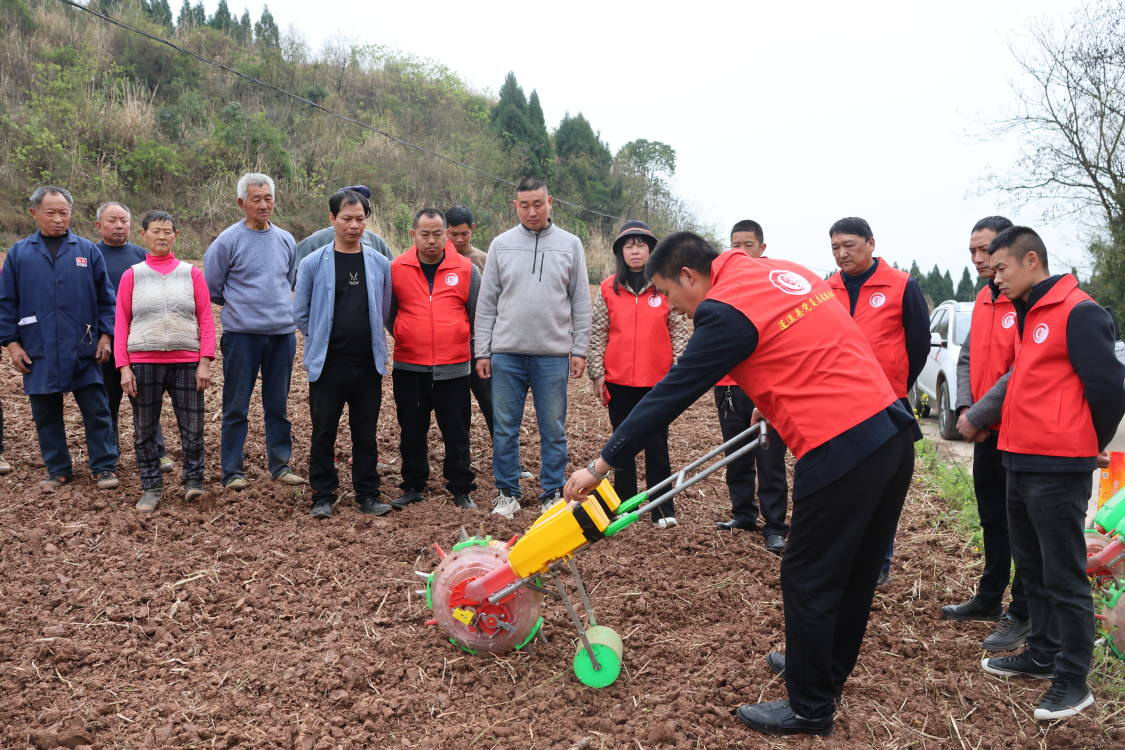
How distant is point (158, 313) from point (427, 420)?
182 cm

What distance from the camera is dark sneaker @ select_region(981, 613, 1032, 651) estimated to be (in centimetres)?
393

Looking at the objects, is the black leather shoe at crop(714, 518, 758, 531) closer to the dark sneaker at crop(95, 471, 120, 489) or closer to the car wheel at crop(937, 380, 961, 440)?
the dark sneaker at crop(95, 471, 120, 489)

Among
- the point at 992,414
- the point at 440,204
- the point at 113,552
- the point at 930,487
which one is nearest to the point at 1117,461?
the point at 930,487

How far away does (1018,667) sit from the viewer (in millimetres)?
3668

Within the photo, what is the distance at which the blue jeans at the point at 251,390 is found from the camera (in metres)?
5.61

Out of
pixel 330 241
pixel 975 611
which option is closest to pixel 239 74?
pixel 330 241

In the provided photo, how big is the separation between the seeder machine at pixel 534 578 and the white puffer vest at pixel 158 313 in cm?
273

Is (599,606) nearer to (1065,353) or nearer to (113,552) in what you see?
(1065,353)

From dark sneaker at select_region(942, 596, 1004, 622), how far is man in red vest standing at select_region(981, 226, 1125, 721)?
802 millimetres

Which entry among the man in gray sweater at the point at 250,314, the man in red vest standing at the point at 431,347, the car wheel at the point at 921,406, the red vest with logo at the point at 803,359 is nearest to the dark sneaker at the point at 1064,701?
the red vest with logo at the point at 803,359

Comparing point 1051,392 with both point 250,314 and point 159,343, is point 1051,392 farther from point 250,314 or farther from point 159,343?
point 159,343

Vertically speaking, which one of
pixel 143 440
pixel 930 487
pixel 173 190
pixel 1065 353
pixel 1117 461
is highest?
pixel 173 190

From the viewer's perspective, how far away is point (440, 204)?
70.6ft

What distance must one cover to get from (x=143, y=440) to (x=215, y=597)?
5.08 feet
